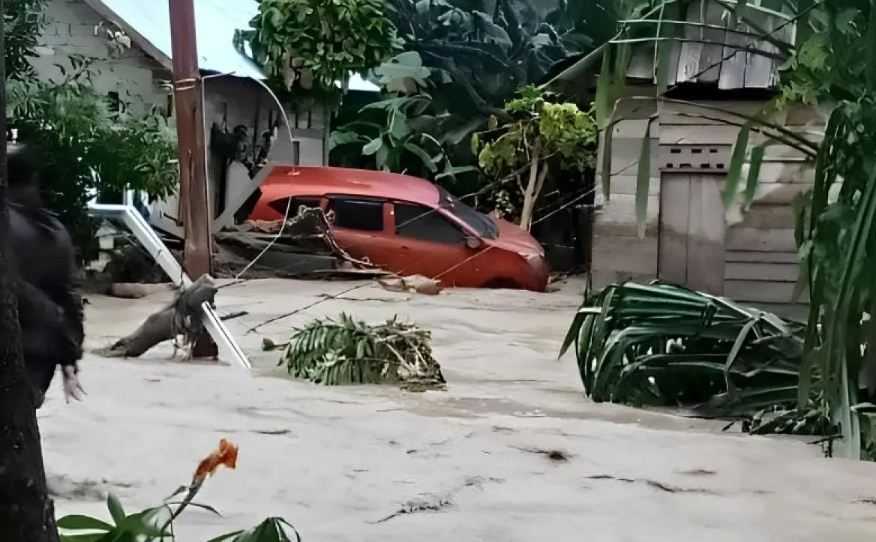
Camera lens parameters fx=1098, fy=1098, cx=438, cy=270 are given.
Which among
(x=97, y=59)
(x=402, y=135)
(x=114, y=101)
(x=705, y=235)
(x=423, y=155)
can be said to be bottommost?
(x=705, y=235)

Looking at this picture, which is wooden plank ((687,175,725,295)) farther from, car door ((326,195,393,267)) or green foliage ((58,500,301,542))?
green foliage ((58,500,301,542))

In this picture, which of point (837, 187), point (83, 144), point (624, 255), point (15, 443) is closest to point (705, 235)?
point (624, 255)

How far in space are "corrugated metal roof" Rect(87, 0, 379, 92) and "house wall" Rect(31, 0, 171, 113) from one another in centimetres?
7

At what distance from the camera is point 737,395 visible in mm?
2764

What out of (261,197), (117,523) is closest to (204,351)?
(117,523)

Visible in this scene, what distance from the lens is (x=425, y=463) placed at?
6.27 ft

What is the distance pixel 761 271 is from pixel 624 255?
67 cm

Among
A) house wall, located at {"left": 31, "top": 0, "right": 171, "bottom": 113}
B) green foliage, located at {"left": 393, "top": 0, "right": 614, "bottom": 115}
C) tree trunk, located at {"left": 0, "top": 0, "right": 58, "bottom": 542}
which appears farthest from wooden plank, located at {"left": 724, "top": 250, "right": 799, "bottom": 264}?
tree trunk, located at {"left": 0, "top": 0, "right": 58, "bottom": 542}

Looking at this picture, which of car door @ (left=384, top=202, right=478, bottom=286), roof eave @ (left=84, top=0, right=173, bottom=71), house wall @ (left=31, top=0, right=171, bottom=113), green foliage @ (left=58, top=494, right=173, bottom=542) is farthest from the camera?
car door @ (left=384, top=202, right=478, bottom=286)

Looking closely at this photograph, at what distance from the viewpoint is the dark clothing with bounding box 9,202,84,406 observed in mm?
1172

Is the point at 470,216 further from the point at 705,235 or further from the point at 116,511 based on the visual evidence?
the point at 116,511

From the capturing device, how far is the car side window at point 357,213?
6.26 m

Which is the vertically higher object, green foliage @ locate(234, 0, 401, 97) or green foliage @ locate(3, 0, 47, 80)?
green foliage @ locate(234, 0, 401, 97)

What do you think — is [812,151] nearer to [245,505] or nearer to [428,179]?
[245,505]
